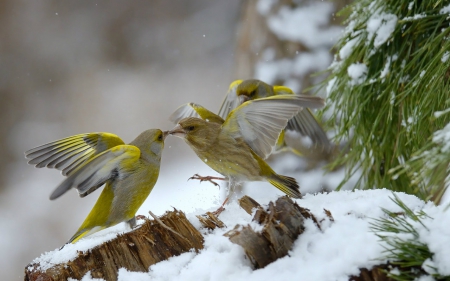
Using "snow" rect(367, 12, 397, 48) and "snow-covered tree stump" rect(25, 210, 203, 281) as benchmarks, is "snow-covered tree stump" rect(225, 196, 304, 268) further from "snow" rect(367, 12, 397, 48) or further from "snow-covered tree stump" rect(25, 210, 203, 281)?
"snow" rect(367, 12, 397, 48)

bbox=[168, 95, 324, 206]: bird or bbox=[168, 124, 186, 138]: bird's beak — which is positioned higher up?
bbox=[168, 124, 186, 138]: bird's beak

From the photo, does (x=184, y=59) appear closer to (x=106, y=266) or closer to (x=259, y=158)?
(x=259, y=158)

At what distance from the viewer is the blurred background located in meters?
7.89

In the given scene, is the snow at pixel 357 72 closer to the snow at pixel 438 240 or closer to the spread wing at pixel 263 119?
the spread wing at pixel 263 119

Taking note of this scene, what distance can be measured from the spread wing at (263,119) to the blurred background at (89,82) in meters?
4.47

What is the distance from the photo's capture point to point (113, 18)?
8547 millimetres

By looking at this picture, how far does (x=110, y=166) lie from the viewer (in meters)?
2.80

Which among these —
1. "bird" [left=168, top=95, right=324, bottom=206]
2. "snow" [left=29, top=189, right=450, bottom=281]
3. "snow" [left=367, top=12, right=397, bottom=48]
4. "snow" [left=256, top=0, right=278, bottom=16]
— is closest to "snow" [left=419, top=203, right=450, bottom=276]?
"snow" [left=29, top=189, right=450, bottom=281]

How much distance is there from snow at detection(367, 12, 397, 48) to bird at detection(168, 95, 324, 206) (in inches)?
27.9

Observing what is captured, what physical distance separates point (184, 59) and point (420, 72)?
22.5 ft

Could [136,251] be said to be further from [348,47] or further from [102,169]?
[348,47]

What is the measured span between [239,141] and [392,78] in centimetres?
102

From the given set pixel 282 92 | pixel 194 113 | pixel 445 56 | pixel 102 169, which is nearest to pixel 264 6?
pixel 282 92

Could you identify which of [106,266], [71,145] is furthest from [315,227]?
[71,145]
